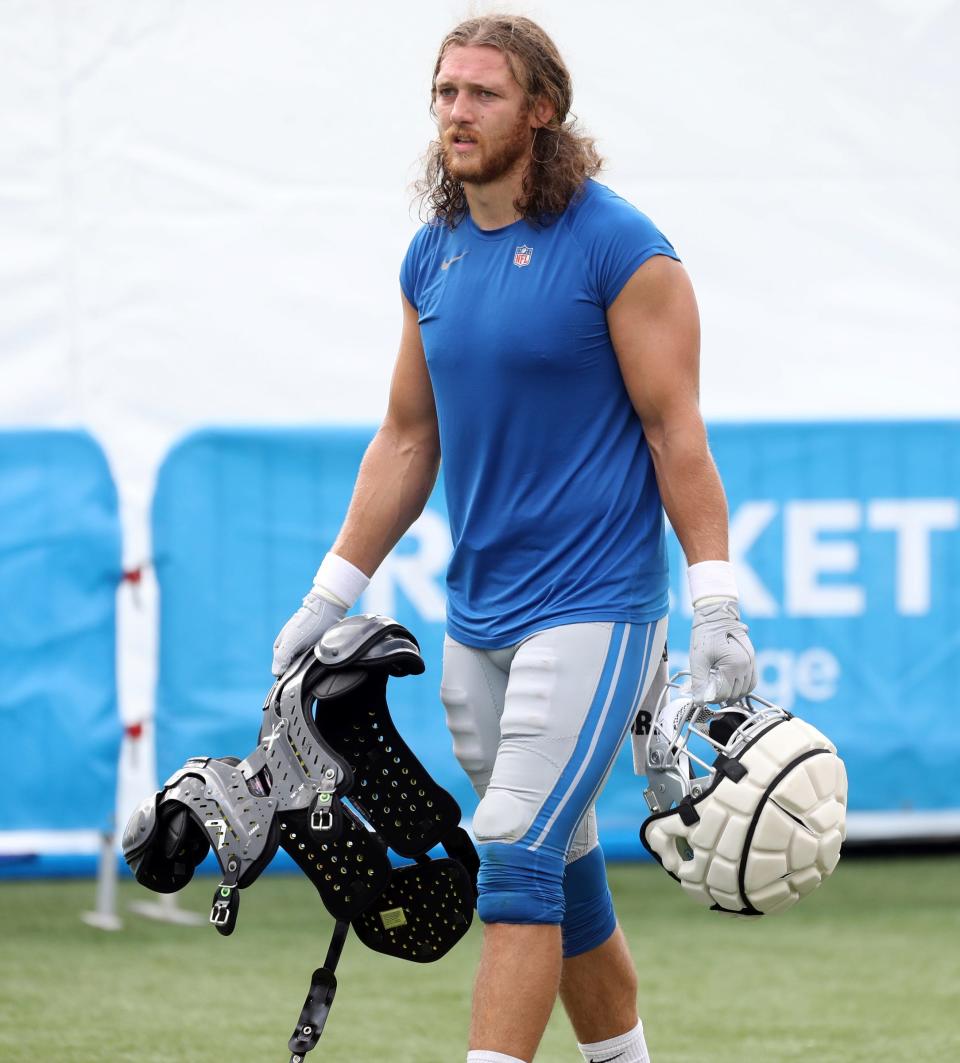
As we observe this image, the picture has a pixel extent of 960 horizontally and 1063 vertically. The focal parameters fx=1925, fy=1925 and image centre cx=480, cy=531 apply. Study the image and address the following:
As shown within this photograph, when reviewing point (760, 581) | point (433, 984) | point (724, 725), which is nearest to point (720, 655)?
point (724, 725)

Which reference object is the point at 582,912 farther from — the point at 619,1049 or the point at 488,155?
the point at 488,155

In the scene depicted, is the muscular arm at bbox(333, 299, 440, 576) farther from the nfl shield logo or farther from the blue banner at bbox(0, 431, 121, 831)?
the blue banner at bbox(0, 431, 121, 831)

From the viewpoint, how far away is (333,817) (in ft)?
10.8

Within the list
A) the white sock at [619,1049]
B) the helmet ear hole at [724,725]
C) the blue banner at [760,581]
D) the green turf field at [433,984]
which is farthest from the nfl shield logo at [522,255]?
the blue banner at [760,581]

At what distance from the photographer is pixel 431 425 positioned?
370cm

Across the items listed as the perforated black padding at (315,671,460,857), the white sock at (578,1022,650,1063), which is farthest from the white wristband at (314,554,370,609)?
the white sock at (578,1022,650,1063)

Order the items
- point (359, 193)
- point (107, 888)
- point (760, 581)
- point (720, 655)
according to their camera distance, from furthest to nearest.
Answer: point (359, 193) < point (760, 581) < point (107, 888) < point (720, 655)

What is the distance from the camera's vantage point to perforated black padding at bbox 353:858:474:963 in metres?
3.50

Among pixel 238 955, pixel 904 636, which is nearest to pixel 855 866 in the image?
pixel 904 636

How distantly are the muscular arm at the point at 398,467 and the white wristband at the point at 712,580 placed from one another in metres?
0.65

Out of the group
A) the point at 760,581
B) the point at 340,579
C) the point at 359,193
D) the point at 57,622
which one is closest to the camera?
the point at 340,579

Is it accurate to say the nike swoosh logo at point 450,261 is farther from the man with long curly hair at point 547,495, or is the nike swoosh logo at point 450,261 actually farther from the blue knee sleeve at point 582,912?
the blue knee sleeve at point 582,912

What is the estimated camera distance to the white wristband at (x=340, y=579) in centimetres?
362

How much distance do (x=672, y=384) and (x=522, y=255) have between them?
35 centimetres
